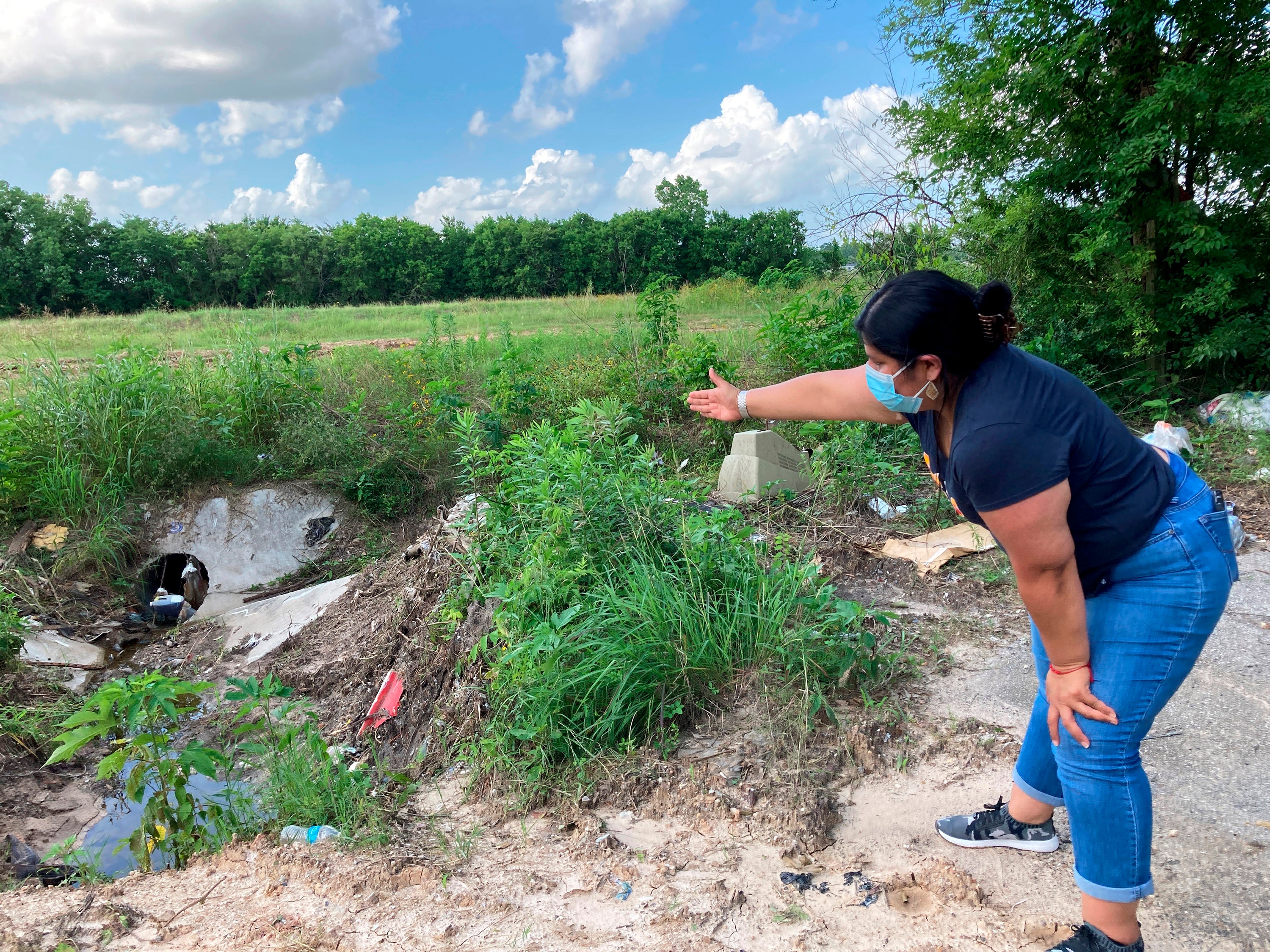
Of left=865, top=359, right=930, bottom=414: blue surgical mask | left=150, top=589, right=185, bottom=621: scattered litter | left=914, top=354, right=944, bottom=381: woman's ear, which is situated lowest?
left=150, top=589, right=185, bottom=621: scattered litter

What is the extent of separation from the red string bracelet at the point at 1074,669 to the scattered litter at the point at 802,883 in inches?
40.3

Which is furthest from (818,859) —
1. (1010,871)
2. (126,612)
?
(126,612)

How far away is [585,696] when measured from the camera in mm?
2975

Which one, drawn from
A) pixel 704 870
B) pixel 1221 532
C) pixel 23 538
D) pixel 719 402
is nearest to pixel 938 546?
pixel 719 402

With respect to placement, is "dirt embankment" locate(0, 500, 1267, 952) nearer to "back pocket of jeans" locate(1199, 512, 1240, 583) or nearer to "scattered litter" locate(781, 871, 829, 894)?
"scattered litter" locate(781, 871, 829, 894)

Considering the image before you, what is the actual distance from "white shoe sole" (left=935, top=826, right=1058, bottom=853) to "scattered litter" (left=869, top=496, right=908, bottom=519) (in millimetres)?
3183

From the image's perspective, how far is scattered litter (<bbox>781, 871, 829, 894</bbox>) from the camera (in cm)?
224

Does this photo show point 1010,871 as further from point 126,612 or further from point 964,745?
point 126,612

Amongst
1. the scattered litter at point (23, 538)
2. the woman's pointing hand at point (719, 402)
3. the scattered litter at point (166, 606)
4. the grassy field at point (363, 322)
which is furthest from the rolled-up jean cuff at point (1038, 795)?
the grassy field at point (363, 322)

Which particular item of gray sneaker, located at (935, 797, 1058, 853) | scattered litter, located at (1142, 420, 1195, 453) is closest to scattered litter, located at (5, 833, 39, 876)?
gray sneaker, located at (935, 797, 1058, 853)

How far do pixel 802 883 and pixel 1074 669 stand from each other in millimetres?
1103

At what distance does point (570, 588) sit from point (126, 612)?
185 inches

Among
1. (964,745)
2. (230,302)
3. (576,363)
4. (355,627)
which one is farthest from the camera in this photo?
(230,302)

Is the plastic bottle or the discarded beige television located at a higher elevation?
the discarded beige television
